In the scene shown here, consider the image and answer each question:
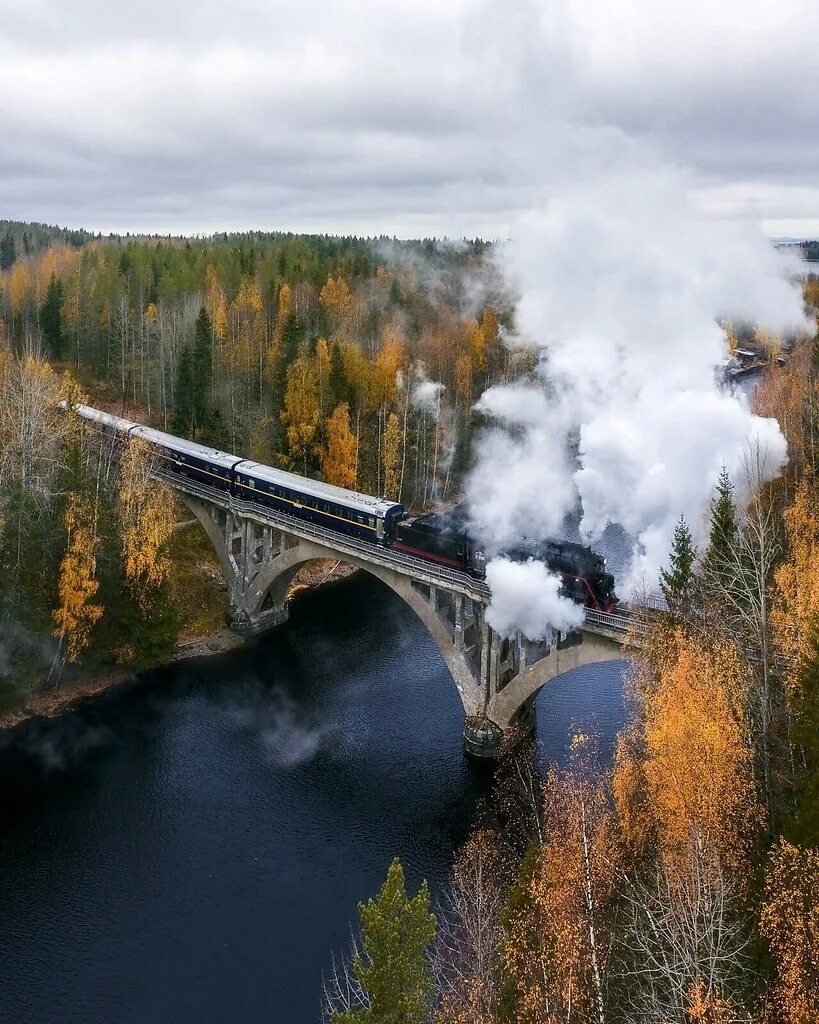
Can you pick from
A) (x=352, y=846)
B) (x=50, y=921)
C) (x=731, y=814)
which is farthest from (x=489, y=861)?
(x=50, y=921)

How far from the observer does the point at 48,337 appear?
8544cm

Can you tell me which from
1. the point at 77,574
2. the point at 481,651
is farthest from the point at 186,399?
the point at 481,651

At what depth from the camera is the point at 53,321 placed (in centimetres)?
8456

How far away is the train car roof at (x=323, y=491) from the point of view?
45.4 meters

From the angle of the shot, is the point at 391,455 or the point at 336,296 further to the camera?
the point at 336,296

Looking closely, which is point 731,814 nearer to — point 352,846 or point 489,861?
point 489,861

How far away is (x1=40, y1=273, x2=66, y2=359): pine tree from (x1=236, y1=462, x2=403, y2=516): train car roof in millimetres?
42586

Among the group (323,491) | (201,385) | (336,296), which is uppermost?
(336,296)

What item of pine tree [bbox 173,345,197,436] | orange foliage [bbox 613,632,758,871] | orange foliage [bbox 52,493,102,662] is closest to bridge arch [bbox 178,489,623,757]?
orange foliage [bbox 613,632,758,871]

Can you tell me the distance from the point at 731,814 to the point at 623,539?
117 ft

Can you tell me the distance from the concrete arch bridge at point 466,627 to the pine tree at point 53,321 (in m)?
42.5

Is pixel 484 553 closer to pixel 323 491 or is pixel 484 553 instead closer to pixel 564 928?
pixel 323 491

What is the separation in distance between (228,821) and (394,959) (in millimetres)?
21848

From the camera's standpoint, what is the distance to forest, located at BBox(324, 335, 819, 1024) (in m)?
16.3
